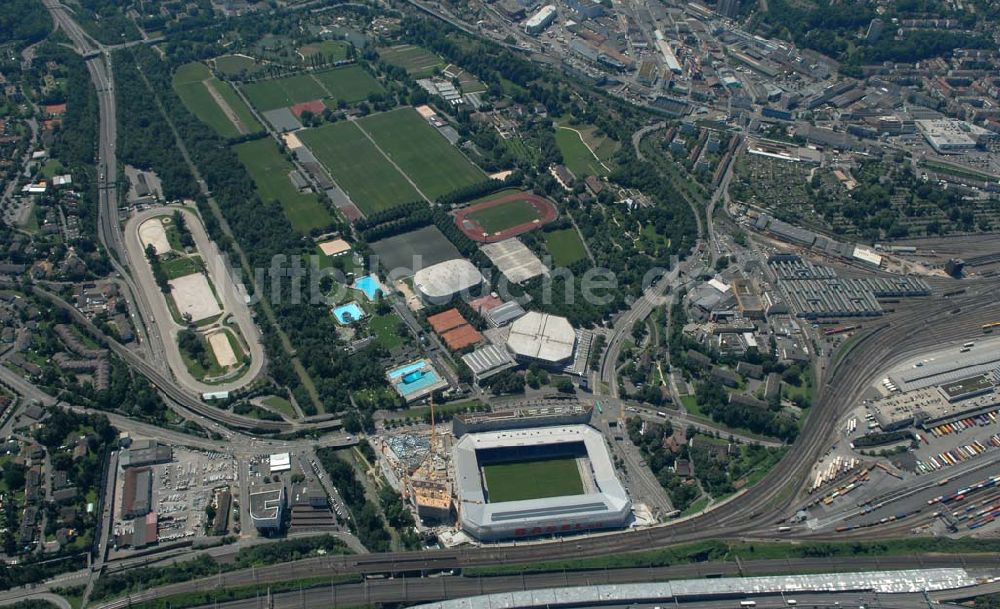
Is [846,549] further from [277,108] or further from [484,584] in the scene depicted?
[277,108]

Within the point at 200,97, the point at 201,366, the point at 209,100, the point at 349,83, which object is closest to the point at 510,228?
the point at 201,366

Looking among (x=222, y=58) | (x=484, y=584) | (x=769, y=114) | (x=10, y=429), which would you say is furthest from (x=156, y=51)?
(x=484, y=584)

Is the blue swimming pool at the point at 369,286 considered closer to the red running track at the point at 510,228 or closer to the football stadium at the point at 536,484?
the red running track at the point at 510,228

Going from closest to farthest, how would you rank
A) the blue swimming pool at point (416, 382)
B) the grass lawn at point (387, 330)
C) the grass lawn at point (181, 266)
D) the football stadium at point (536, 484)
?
the football stadium at point (536, 484), the blue swimming pool at point (416, 382), the grass lawn at point (387, 330), the grass lawn at point (181, 266)

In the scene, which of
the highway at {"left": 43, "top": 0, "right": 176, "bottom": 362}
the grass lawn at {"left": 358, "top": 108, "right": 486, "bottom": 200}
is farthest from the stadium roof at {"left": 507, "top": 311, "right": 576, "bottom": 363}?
the highway at {"left": 43, "top": 0, "right": 176, "bottom": 362}

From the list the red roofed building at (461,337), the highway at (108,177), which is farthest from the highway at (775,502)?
the highway at (108,177)

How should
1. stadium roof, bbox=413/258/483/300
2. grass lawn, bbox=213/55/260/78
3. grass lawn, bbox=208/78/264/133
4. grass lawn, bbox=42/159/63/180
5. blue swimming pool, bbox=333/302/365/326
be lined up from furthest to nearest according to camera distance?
grass lawn, bbox=213/55/260/78 < grass lawn, bbox=208/78/264/133 < grass lawn, bbox=42/159/63/180 < stadium roof, bbox=413/258/483/300 < blue swimming pool, bbox=333/302/365/326

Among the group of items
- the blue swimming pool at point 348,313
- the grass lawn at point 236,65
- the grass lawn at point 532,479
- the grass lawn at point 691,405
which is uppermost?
the grass lawn at point 236,65

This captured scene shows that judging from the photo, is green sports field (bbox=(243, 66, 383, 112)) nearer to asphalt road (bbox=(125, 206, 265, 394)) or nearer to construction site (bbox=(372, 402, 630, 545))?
asphalt road (bbox=(125, 206, 265, 394))
